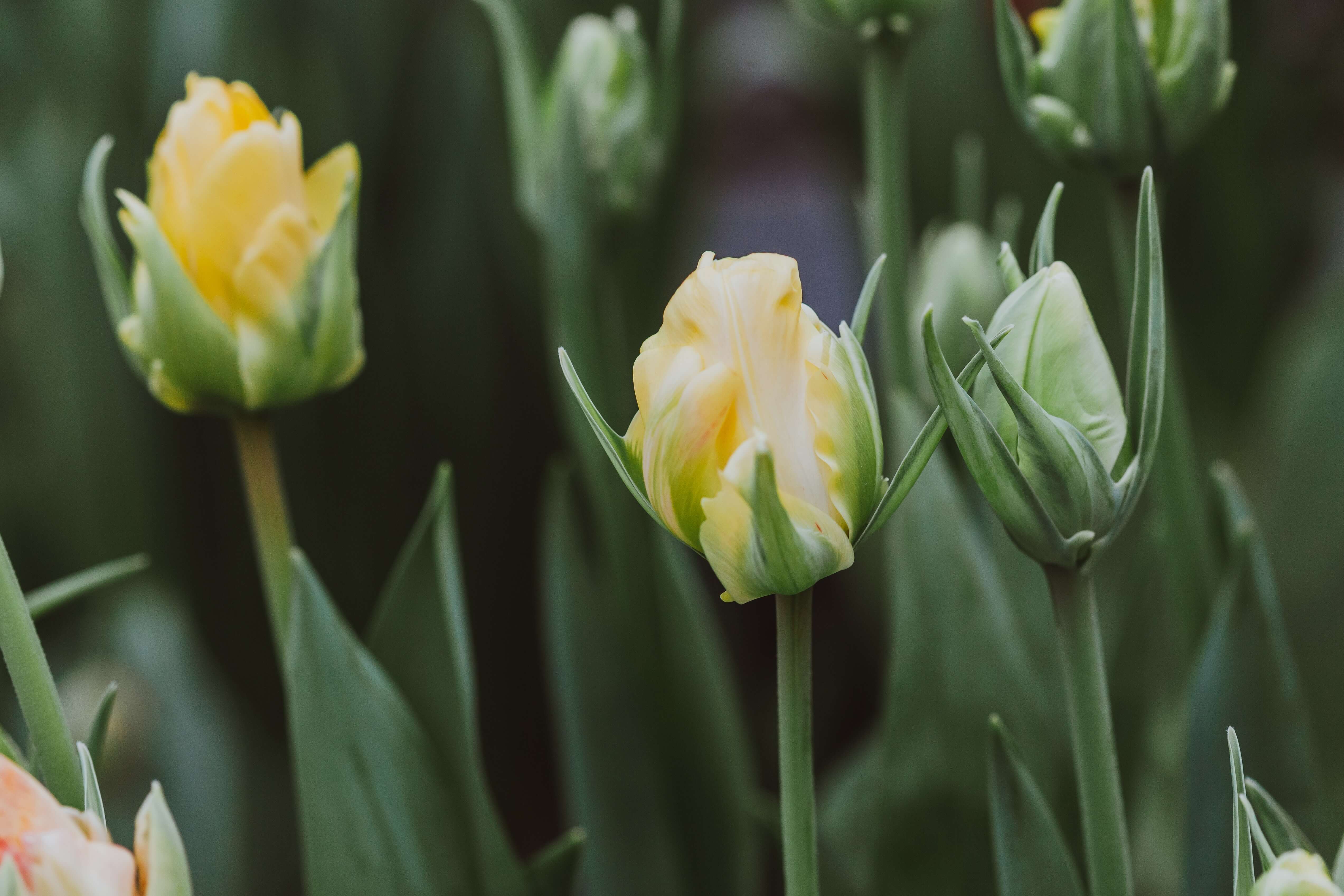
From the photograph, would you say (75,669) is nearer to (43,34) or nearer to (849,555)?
(43,34)

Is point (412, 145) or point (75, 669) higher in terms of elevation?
point (412, 145)

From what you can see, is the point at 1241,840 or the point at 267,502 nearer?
the point at 1241,840

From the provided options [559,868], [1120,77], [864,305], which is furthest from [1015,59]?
[559,868]

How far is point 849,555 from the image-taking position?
0.71 ft

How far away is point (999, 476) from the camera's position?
0.73 feet

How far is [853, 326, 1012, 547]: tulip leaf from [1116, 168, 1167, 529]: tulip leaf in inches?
1.0

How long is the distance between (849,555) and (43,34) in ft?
2.37

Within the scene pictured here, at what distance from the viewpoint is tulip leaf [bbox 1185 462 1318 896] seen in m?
0.35

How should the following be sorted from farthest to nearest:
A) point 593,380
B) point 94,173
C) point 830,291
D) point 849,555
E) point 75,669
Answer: point 830,291
point 75,669
point 593,380
point 94,173
point 849,555

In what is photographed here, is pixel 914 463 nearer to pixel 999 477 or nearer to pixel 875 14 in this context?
pixel 999 477

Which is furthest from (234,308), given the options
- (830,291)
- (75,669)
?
(830,291)

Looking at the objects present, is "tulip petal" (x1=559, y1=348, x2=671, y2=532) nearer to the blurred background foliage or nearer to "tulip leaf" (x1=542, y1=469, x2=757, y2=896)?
"tulip leaf" (x1=542, y1=469, x2=757, y2=896)

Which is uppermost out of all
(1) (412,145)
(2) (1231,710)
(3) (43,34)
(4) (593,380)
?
(3) (43,34)

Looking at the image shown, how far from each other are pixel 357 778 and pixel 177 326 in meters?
0.12
